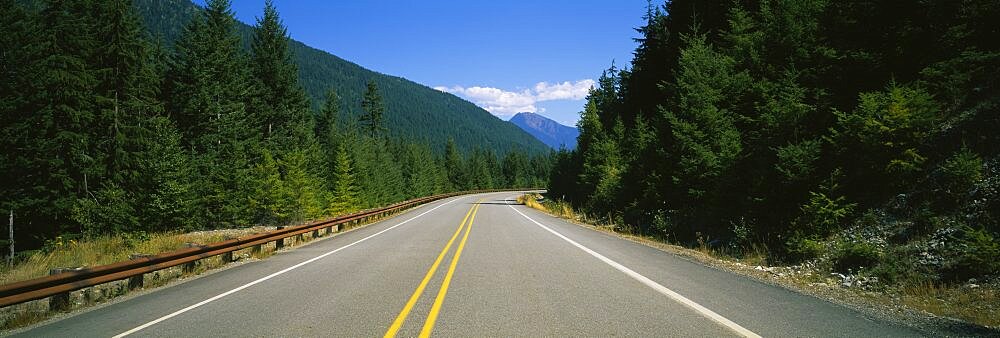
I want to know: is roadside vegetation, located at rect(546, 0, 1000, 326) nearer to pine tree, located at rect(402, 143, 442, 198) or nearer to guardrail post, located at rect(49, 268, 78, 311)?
guardrail post, located at rect(49, 268, 78, 311)

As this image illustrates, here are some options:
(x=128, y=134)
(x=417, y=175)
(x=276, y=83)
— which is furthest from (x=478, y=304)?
(x=417, y=175)

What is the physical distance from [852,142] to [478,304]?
9.75m

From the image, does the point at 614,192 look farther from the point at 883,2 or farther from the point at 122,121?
the point at 122,121

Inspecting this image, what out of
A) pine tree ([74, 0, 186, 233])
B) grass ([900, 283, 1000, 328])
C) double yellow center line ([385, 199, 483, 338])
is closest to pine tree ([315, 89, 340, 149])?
pine tree ([74, 0, 186, 233])

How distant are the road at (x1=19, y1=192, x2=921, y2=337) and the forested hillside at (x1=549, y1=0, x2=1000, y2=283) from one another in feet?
10.2

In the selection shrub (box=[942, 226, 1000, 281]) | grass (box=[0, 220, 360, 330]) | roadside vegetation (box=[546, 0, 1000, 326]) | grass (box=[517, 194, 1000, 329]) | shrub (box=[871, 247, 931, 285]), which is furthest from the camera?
roadside vegetation (box=[546, 0, 1000, 326])

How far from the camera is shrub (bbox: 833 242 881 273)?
805cm

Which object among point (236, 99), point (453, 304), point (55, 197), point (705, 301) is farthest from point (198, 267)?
point (236, 99)

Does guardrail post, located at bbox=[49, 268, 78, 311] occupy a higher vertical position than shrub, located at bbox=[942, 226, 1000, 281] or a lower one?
lower

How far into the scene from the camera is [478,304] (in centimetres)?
605

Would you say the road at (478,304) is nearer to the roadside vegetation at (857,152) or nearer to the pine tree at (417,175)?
the roadside vegetation at (857,152)

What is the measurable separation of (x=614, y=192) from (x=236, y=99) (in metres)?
28.7

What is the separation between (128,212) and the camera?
22172mm

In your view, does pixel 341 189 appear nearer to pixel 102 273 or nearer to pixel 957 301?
pixel 102 273
